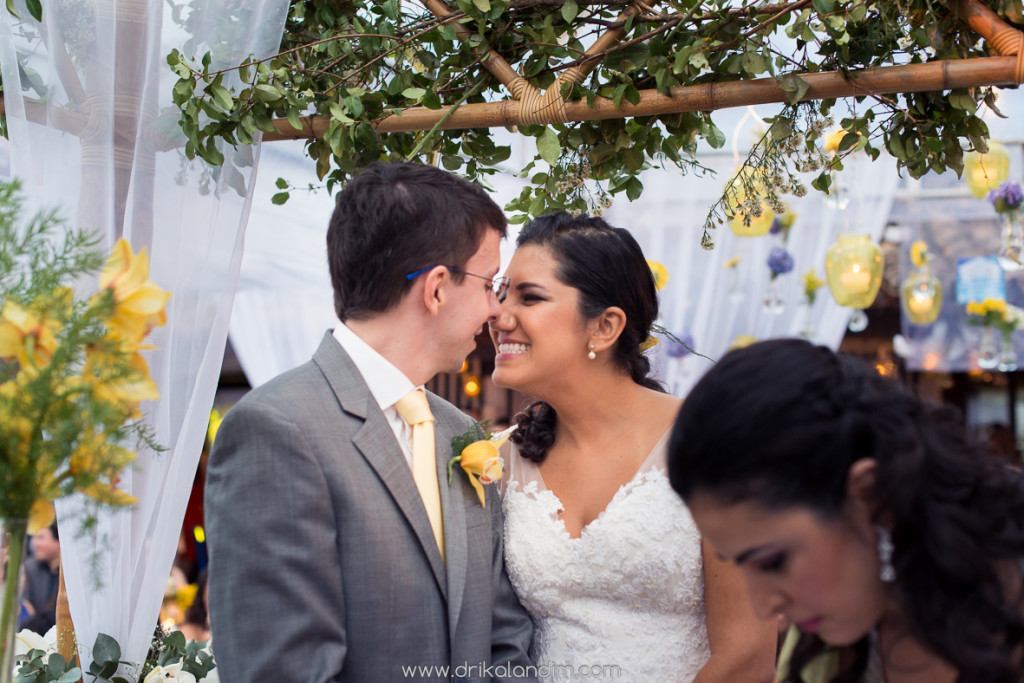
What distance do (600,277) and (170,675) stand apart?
129 centimetres

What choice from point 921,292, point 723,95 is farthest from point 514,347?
point 921,292

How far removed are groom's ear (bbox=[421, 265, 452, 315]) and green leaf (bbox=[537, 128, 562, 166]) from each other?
0.39 metres

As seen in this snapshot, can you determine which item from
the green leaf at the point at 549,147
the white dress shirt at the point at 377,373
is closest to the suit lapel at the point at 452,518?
the white dress shirt at the point at 377,373

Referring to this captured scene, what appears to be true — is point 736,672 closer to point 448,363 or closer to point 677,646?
point 677,646

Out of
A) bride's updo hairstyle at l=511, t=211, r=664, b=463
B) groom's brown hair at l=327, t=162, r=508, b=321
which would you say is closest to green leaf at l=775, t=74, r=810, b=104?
bride's updo hairstyle at l=511, t=211, r=664, b=463

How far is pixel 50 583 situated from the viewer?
4590 millimetres

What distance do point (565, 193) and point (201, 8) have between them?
0.90 m

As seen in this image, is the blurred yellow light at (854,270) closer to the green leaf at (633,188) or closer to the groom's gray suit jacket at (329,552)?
the green leaf at (633,188)

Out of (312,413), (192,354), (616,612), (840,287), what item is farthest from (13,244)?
(840,287)

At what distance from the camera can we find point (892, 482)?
1.14m

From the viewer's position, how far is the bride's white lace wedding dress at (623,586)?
6.55ft

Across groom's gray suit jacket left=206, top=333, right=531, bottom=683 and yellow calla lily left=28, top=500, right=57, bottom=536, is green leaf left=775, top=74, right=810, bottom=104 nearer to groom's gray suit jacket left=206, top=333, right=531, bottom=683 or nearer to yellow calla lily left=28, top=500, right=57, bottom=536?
groom's gray suit jacket left=206, top=333, right=531, bottom=683

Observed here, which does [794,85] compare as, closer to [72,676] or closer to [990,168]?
[72,676]

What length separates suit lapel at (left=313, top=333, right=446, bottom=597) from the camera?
1.64m
